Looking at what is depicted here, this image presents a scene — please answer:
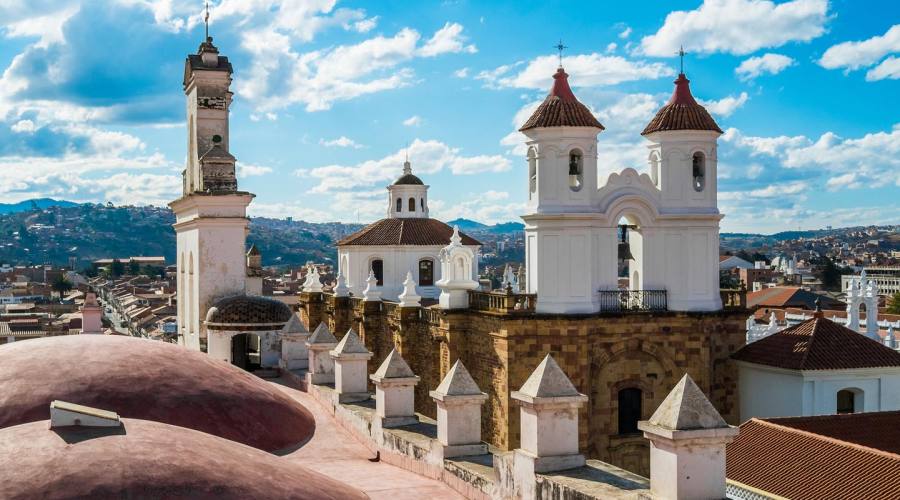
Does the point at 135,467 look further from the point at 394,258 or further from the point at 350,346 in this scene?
the point at 394,258

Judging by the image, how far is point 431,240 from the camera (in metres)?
32.8

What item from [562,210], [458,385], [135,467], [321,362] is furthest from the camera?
[562,210]

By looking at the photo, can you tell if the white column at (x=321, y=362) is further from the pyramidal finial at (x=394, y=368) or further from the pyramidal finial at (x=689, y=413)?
the pyramidal finial at (x=689, y=413)

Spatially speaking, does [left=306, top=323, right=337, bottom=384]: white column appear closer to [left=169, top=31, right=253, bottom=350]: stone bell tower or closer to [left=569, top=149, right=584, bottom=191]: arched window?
[left=169, top=31, right=253, bottom=350]: stone bell tower

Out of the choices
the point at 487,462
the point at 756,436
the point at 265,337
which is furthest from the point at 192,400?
the point at 756,436

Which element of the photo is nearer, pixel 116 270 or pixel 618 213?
pixel 618 213

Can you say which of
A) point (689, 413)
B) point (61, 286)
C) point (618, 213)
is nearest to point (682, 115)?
point (618, 213)

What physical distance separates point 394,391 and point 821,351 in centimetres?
1420

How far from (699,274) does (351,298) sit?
1183 cm

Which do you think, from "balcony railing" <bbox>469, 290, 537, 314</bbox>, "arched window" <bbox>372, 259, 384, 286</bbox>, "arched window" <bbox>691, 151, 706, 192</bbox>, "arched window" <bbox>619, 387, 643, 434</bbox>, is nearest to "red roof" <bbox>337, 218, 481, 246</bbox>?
"arched window" <bbox>372, 259, 384, 286</bbox>

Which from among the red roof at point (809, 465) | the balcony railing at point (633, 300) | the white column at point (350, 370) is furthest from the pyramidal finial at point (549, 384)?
the balcony railing at point (633, 300)

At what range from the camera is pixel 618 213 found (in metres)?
22.7

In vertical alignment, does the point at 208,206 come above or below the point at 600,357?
above

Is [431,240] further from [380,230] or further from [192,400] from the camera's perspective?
[192,400]
